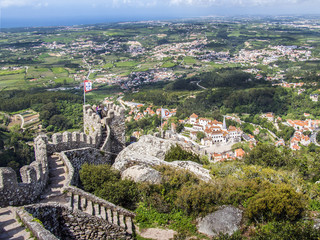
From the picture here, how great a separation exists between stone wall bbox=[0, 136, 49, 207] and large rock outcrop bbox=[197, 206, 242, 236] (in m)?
4.57

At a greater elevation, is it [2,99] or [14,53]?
[14,53]

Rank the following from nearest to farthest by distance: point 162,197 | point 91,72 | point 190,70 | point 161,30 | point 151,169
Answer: point 162,197 → point 151,169 → point 91,72 → point 190,70 → point 161,30

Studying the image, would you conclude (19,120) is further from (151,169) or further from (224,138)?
(151,169)

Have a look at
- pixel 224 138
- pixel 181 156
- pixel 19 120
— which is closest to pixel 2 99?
pixel 19 120

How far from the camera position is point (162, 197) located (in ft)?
28.7

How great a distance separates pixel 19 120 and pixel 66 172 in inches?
1572

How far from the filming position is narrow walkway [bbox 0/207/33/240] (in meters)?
5.72

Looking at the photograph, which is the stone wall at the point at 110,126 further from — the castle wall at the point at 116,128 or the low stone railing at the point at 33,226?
the low stone railing at the point at 33,226

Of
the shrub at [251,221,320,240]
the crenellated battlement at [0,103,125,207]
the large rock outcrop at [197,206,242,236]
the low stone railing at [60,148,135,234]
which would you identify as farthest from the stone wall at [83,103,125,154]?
the shrub at [251,221,320,240]

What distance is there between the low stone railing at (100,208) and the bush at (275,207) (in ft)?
11.1

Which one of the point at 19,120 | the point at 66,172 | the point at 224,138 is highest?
the point at 66,172

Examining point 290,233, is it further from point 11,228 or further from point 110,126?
point 110,126

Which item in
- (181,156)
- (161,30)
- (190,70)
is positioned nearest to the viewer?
(181,156)

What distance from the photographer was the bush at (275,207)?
7520mm
